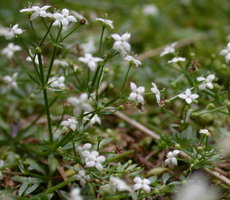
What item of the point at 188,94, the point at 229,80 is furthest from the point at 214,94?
the point at 229,80

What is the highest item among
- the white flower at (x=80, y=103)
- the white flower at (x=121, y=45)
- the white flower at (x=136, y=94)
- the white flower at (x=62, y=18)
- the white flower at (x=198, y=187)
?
the white flower at (x=62, y=18)

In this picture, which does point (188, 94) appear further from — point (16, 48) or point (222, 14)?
point (222, 14)

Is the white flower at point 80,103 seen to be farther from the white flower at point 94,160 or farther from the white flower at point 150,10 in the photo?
the white flower at point 150,10

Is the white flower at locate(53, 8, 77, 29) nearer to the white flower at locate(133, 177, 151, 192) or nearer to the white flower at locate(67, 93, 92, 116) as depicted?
the white flower at locate(67, 93, 92, 116)

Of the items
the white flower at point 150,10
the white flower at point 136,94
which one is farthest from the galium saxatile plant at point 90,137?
the white flower at point 150,10

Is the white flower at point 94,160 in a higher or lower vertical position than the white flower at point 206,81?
lower

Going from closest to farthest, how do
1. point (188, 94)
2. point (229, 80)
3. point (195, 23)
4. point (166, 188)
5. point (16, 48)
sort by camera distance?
point (166, 188), point (188, 94), point (16, 48), point (229, 80), point (195, 23)

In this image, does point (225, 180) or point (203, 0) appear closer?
point (225, 180)

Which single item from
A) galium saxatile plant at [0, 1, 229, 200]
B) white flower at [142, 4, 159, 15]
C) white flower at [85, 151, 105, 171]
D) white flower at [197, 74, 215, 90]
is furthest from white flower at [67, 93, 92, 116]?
white flower at [142, 4, 159, 15]
